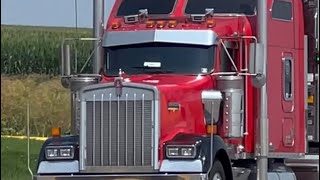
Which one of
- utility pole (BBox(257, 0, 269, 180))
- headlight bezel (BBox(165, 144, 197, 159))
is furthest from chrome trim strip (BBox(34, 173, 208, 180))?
utility pole (BBox(257, 0, 269, 180))

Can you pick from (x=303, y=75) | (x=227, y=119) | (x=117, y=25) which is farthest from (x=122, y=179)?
(x=303, y=75)

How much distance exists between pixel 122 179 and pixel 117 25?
2.83 meters

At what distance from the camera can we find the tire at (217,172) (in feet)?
43.2

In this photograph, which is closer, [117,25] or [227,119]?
[227,119]

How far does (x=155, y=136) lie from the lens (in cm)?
1309

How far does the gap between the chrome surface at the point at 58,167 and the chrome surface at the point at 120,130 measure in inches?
5.5

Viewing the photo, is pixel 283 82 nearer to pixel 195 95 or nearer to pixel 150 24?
pixel 195 95

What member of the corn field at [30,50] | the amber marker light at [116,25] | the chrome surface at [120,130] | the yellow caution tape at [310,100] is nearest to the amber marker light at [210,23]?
the amber marker light at [116,25]

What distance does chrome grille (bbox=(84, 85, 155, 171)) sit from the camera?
13.1 m

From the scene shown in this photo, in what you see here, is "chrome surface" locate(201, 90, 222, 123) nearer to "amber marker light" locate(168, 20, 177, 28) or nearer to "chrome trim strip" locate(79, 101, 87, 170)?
"amber marker light" locate(168, 20, 177, 28)

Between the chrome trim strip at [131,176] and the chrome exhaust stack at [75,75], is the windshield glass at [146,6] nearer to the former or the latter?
the chrome exhaust stack at [75,75]

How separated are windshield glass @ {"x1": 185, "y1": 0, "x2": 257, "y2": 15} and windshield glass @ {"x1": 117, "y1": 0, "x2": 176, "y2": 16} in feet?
0.92

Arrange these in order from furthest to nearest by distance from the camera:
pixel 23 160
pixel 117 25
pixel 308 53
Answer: pixel 23 160, pixel 308 53, pixel 117 25

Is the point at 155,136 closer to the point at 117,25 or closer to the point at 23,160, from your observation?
the point at 117,25
